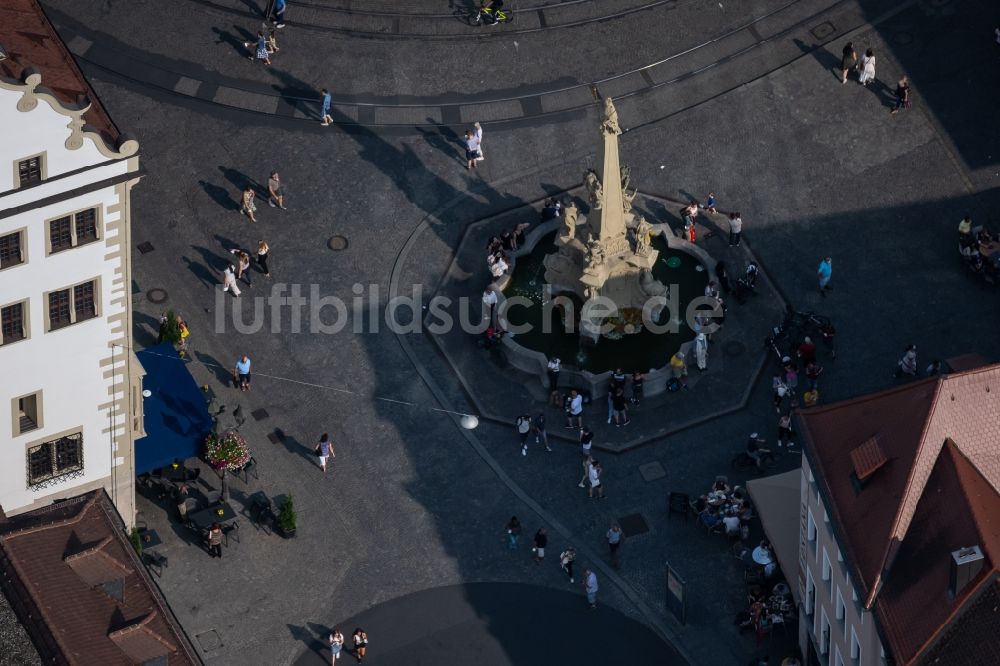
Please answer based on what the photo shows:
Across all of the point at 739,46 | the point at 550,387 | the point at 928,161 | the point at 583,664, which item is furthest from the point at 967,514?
the point at 739,46

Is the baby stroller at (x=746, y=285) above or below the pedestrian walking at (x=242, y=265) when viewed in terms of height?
below

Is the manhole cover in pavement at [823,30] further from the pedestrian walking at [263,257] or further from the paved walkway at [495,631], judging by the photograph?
the paved walkway at [495,631]

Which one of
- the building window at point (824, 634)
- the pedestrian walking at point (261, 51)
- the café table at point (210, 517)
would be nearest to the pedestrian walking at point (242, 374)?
the café table at point (210, 517)

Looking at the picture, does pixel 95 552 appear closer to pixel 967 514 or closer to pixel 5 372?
pixel 5 372

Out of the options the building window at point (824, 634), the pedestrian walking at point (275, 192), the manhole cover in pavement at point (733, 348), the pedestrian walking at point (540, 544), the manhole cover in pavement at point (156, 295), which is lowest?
the building window at point (824, 634)

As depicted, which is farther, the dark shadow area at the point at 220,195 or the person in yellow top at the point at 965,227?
the dark shadow area at the point at 220,195

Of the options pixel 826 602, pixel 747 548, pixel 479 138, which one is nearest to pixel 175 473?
pixel 479 138

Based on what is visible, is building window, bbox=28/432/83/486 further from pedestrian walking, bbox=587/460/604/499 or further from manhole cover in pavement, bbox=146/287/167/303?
pedestrian walking, bbox=587/460/604/499
